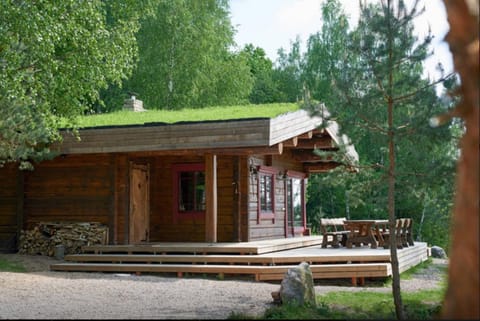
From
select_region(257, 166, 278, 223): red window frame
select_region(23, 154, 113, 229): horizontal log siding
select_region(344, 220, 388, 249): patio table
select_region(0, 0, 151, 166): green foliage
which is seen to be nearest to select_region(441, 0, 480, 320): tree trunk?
select_region(0, 0, 151, 166): green foliage

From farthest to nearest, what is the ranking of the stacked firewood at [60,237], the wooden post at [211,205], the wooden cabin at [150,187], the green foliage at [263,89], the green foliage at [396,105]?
the green foliage at [263,89], the stacked firewood at [60,237], the wooden cabin at [150,187], the wooden post at [211,205], the green foliage at [396,105]

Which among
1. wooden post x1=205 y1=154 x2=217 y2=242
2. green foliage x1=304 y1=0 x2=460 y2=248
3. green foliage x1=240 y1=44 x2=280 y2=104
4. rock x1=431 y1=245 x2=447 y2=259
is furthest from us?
green foliage x1=240 y1=44 x2=280 y2=104

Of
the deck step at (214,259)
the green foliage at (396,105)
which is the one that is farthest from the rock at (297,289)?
the deck step at (214,259)

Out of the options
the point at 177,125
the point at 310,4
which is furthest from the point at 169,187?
the point at 310,4

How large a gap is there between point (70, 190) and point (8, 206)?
1.85 metres

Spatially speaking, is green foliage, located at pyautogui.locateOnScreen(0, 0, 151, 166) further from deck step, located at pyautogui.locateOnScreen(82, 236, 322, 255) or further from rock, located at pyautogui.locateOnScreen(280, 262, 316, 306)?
rock, located at pyautogui.locateOnScreen(280, 262, 316, 306)

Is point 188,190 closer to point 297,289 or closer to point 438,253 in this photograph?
point 297,289

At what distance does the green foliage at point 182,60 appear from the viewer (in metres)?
27.2

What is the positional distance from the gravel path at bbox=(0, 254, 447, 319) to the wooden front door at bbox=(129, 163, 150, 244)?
2.24 m

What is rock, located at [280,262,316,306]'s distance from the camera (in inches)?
321

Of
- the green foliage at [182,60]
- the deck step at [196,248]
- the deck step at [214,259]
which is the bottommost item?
the deck step at [214,259]

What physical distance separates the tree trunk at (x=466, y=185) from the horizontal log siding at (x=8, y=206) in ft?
44.2

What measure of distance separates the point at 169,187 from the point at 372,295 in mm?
6813

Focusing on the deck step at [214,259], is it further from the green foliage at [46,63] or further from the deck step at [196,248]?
the green foliage at [46,63]
